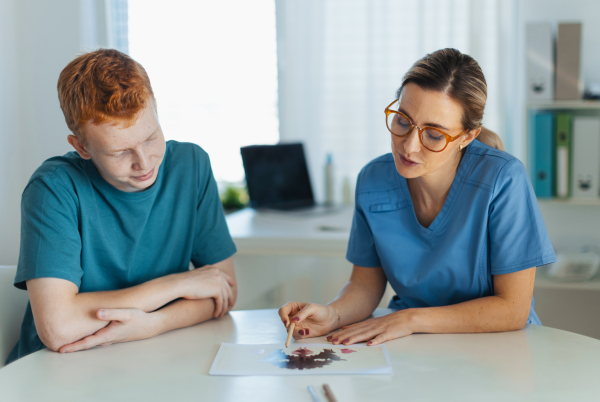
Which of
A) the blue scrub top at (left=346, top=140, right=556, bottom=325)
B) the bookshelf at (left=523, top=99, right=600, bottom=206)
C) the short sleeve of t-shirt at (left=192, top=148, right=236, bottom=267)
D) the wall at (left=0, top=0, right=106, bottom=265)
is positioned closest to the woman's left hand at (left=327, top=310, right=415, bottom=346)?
the blue scrub top at (left=346, top=140, right=556, bottom=325)

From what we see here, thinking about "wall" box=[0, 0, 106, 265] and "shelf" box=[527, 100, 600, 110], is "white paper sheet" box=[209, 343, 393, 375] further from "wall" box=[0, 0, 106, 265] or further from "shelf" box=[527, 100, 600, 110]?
"shelf" box=[527, 100, 600, 110]

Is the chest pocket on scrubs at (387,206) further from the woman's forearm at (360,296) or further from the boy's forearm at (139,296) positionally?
the boy's forearm at (139,296)

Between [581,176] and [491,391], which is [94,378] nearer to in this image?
[491,391]

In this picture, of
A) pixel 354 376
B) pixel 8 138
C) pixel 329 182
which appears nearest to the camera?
pixel 354 376

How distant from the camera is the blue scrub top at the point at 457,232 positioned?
1126 mm

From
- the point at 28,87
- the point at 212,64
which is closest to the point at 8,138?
the point at 28,87

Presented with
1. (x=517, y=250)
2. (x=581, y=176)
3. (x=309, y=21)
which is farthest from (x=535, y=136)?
(x=517, y=250)

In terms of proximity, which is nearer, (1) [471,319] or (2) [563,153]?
(1) [471,319]

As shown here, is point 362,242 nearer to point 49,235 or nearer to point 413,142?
point 413,142

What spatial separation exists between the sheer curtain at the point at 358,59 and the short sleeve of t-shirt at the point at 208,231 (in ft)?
5.01

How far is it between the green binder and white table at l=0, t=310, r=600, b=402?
1460 mm

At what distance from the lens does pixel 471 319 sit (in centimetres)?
110

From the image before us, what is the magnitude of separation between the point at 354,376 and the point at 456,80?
25.6 inches

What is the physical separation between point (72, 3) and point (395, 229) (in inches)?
78.0
